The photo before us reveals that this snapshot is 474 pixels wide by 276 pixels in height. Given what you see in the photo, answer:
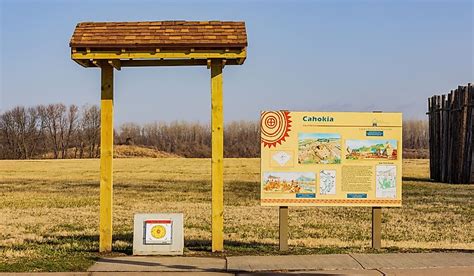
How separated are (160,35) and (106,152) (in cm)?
188

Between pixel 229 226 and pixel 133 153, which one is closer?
pixel 229 226

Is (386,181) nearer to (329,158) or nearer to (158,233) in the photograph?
(329,158)

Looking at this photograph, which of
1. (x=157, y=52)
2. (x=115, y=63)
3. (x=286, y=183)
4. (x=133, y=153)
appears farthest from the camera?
(x=133, y=153)

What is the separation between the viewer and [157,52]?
32.5ft

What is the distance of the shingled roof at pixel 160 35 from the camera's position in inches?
388

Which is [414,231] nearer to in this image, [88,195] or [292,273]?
[292,273]

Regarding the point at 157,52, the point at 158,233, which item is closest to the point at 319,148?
the point at 158,233

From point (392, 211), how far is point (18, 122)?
94808mm

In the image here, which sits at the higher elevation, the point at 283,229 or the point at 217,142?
the point at 217,142


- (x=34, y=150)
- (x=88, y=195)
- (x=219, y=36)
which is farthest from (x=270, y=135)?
(x=34, y=150)

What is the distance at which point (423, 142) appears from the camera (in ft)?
322

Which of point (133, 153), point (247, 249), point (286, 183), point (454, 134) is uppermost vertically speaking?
point (454, 134)

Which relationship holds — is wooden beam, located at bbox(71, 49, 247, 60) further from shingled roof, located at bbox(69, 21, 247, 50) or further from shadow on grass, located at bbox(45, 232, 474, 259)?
shadow on grass, located at bbox(45, 232, 474, 259)

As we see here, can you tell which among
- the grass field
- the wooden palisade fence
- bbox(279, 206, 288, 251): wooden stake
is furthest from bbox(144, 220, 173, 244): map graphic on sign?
the wooden palisade fence
